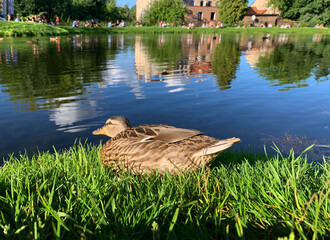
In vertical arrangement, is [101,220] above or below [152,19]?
below

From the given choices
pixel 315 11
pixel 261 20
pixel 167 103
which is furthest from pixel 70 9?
pixel 315 11

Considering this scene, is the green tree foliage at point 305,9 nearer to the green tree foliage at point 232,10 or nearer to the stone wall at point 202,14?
the green tree foliage at point 232,10

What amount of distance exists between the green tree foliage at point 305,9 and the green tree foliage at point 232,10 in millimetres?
12087

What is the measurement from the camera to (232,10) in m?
75.9

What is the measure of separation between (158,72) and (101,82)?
3.46 metres

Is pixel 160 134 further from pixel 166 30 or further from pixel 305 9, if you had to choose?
pixel 305 9

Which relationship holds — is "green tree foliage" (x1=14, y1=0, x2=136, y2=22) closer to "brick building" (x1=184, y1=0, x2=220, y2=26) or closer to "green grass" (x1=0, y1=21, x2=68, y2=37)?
"green grass" (x1=0, y1=21, x2=68, y2=37)

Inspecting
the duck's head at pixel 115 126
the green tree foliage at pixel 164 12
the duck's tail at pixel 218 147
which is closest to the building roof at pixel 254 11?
the green tree foliage at pixel 164 12

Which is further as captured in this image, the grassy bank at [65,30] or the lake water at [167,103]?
the grassy bank at [65,30]

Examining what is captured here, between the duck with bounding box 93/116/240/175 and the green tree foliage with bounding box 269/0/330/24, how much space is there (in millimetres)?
84198

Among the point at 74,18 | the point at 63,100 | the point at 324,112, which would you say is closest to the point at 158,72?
the point at 63,100

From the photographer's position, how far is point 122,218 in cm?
220

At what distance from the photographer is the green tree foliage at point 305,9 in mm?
71875

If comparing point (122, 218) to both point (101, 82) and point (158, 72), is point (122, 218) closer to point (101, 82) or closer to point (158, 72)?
point (101, 82)
